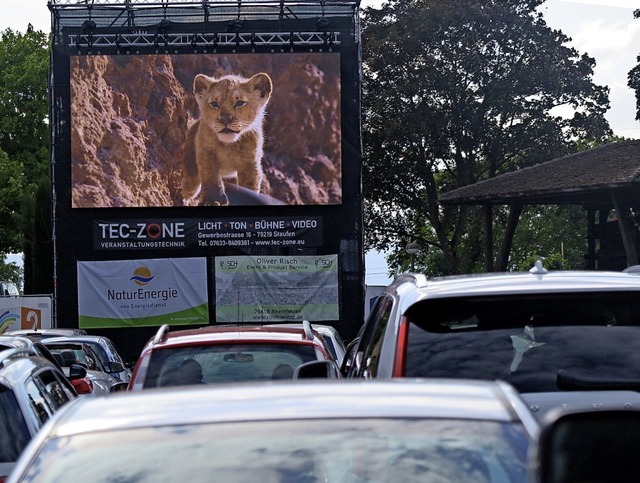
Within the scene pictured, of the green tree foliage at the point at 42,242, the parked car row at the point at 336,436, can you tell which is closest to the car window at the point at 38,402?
the parked car row at the point at 336,436

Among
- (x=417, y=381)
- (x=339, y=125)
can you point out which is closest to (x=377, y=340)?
(x=417, y=381)

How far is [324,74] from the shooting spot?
1341 inches

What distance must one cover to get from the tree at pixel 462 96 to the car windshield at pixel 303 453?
4770 centimetres

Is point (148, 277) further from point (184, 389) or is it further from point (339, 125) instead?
point (184, 389)

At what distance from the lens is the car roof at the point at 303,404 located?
3324mm

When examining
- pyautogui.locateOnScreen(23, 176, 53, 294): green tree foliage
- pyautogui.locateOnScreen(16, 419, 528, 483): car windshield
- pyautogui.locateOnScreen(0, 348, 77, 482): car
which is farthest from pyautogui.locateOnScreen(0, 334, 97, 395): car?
pyautogui.locateOnScreen(23, 176, 53, 294): green tree foliage

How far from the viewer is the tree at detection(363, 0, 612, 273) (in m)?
51.6

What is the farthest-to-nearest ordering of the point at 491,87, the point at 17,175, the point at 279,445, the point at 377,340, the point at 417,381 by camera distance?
the point at 17,175, the point at 491,87, the point at 377,340, the point at 417,381, the point at 279,445

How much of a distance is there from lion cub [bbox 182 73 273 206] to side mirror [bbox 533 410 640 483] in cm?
3142

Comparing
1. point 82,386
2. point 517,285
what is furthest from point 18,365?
point 82,386

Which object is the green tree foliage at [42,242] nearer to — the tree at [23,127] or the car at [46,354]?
the tree at [23,127]

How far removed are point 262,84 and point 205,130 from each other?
1.87 meters

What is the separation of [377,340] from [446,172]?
162ft

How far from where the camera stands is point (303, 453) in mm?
3160
